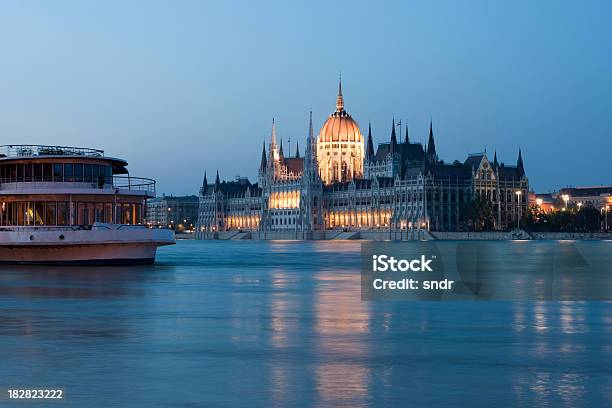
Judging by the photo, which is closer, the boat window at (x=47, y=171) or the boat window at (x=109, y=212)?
the boat window at (x=47, y=171)

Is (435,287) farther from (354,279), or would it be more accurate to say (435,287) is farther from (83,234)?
(83,234)

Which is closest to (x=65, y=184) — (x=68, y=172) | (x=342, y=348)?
(x=68, y=172)

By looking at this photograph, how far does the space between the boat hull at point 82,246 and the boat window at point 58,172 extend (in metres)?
3.18

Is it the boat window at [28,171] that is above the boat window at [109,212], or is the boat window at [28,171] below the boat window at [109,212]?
above

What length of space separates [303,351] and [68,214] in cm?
3723

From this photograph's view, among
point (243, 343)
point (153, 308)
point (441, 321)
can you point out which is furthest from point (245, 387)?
point (153, 308)

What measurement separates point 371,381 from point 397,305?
519 inches

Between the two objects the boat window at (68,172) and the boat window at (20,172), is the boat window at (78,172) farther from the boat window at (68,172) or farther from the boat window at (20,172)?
the boat window at (20,172)

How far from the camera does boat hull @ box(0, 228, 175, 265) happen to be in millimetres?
51938

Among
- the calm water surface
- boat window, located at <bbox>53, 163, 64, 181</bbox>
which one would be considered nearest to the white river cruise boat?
boat window, located at <bbox>53, 163, 64, 181</bbox>

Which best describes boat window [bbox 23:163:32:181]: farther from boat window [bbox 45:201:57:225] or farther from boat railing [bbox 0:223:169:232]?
boat railing [bbox 0:223:169:232]

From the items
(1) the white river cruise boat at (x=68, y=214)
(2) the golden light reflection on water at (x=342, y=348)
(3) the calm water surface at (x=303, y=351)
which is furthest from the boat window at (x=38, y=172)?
(2) the golden light reflection on water at (x=342, y=348)

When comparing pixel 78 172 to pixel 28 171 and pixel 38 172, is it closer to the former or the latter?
pixel 38 172

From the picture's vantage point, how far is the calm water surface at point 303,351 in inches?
552
